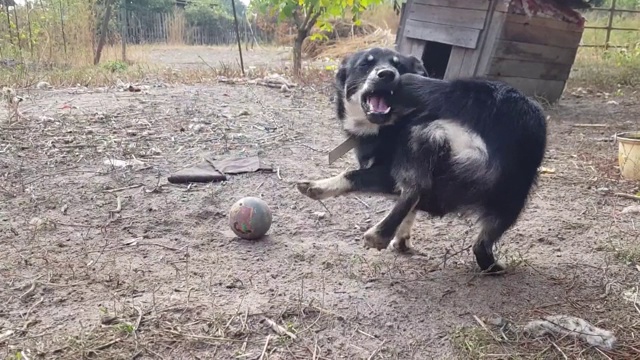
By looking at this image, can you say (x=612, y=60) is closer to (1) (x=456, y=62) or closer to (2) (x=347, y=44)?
(1) (x=456, y=62)

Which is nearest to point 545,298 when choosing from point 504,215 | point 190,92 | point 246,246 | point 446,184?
point 504,215

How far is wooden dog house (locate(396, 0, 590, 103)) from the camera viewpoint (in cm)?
625

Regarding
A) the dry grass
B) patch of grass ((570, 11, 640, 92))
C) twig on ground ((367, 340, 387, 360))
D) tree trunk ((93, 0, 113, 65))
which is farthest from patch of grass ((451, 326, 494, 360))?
the dry grass

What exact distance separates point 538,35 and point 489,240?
478 cm

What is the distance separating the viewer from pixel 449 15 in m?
6.66

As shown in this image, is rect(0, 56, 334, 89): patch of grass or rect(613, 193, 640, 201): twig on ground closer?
rect(613, 193, 640, 201): twig on ground

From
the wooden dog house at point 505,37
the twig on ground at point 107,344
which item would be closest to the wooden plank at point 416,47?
the wooden dog house at point 505,37

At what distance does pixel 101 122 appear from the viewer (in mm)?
5203

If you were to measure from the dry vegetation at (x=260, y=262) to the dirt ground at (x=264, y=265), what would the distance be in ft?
0.03

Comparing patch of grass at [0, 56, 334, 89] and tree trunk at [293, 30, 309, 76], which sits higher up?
tree trunk at [293, 30, 309, 76]

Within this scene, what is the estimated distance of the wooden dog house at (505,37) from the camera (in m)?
6.25

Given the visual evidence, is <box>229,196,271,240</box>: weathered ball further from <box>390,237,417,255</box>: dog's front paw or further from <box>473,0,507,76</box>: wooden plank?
<box>473,0,507,76</box>: wooden plank

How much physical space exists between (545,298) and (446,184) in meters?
0.64

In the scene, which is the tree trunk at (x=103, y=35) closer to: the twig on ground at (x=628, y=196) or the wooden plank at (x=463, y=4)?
the wooden plank at (x=463, y=4)
